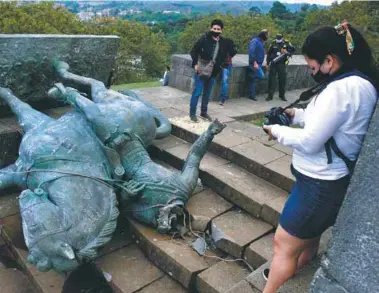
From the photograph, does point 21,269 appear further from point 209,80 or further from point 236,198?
point 209,80

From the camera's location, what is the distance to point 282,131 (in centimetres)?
220

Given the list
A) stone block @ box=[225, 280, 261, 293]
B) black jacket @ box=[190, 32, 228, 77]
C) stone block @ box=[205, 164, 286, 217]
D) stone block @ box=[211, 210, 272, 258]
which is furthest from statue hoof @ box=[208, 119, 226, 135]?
stone block @ box=[225, 280, 261, 293]

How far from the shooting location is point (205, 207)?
14.9ft

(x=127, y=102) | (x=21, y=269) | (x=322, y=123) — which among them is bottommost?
(x=21, y=269)

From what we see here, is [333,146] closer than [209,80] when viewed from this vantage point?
Yes

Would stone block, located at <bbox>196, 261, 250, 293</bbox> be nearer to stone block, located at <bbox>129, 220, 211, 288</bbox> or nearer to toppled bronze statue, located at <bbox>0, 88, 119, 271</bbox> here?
stone block, located at <bbox>129, 220, 211, 288</bbox>

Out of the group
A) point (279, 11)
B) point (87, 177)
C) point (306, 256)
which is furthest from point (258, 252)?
point (279, 11)

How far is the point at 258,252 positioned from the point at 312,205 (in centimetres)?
173

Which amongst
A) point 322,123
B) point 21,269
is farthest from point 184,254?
point 322,123

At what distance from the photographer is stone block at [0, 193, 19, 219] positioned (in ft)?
15.2

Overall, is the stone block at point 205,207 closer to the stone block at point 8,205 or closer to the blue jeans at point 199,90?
the blue jeans at point 199,90

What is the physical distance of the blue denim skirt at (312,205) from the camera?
2148mm

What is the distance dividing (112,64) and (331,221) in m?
5.22

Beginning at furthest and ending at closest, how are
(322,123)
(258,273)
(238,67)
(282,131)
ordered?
(238,67) → (258,273) → (282,131) → (322,123)
